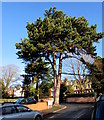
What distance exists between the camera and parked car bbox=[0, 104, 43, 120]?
906cm

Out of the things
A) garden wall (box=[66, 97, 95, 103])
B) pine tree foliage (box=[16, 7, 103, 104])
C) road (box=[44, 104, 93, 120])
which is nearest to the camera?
road (box=[44, 104, 93, 120])

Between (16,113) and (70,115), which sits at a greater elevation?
(16,113)

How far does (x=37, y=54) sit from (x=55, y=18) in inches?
226

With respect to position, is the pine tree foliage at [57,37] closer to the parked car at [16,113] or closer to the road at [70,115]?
the road at [70,115]

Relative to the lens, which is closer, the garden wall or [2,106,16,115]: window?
[2,106,16,115]: window

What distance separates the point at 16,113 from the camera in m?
9.84

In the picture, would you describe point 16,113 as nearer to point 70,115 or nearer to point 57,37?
point 70,115

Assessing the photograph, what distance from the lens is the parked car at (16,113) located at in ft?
29.7

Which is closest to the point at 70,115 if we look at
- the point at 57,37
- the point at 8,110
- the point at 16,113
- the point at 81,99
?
the point at 16,113

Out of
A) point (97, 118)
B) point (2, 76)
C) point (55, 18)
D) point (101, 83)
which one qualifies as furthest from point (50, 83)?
point (97, 118)

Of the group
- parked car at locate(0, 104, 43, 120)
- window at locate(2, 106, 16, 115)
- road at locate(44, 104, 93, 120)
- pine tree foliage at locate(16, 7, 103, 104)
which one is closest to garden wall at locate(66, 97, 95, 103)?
pine tree foliage at locate(16, 7, 103, 104)

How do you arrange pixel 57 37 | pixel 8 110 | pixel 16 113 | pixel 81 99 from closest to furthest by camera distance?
pixel 8 110, pixel 16 113, pixel 57 37, pixel 81 99

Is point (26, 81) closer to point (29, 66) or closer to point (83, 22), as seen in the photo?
point (29, 66)

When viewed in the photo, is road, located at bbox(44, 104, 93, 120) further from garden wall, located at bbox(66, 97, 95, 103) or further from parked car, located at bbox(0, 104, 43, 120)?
garden wall, located at bbox(66, 97, 95, 103)
